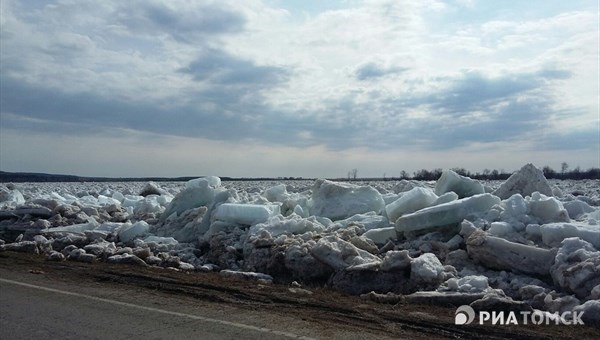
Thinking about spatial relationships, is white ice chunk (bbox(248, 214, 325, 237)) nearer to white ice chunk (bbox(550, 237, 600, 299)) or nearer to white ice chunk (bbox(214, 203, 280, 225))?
white ice chunk (bbox(214, 203, 280, 225))

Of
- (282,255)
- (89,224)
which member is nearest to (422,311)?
(282,255)

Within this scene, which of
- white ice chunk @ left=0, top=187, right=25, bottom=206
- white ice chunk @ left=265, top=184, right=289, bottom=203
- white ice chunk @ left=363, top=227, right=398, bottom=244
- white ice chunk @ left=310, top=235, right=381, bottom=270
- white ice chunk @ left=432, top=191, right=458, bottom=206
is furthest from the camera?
white ice chunk @ left=0, top=187, right=25, bottom=206

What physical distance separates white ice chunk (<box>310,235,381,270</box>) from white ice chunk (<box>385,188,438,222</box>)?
2139 mm

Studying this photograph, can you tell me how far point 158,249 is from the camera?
12.0 m

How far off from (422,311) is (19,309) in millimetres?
4950

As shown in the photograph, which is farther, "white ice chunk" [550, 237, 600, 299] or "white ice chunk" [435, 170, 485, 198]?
"white ice chunk" [435, 170, 485, 198]

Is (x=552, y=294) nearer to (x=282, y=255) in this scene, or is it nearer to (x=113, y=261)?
(x=282, y=255)

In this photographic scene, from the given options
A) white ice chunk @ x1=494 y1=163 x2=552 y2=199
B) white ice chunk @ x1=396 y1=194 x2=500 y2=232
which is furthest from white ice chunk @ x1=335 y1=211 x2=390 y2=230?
white ice chunk @ x1=494 y1=163 x2=552 y2=199

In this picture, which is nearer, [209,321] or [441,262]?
[209,321]

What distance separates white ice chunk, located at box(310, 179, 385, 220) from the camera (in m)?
13.3

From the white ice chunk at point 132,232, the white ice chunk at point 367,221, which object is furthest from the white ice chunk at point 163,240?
the white ice chunk at point 367,221

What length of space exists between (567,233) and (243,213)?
678 centimetres

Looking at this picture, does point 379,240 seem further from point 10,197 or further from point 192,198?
point 10,197

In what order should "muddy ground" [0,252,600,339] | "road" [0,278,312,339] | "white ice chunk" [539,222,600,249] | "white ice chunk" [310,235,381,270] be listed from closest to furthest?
1. "road" [0,278,312,339]
2. "muddy ground" [0,252,600,339]
3. "white ice chunk" [539,222,600,249]
4. "white ice chunk" [310,235,381,270]
